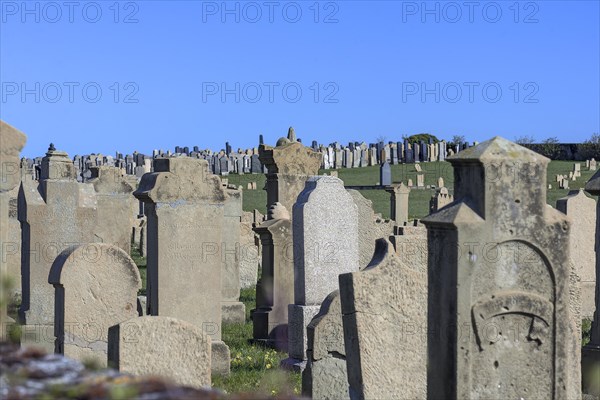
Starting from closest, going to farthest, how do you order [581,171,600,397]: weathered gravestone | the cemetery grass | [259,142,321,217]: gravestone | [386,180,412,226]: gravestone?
1. [581,171,600,397]: weathered gravestone
2. [259,142,321,217]: gravestone
3. [386,180,412,226]: gravestone
4. the cemetery grass

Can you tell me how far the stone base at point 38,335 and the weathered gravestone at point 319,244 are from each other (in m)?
3.19

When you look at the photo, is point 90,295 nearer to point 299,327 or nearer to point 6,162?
point 299,327

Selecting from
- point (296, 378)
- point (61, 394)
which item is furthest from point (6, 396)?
point (296, 378)

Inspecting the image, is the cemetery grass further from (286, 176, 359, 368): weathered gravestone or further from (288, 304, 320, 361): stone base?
(286, 176, 359, 368): weathered gravestone

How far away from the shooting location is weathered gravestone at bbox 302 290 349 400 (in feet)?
32.2

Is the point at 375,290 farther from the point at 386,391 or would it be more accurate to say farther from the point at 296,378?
the point at 296,378

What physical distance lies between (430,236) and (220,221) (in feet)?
17.2

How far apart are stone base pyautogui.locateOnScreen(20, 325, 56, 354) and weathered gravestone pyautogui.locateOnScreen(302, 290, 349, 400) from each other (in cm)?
448

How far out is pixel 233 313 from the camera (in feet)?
55.2

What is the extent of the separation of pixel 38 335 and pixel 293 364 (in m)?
4.12

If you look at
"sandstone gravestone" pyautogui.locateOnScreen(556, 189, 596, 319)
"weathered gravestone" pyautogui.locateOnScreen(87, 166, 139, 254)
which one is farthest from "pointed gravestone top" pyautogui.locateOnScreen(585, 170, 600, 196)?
"weathered gravestone" pyautogui.locateOnScreen(87, 166, 139, 254)

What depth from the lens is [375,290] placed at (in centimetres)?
842

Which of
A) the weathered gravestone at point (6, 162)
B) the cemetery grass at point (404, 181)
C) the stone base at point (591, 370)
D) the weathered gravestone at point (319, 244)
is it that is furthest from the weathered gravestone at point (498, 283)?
the cemetery grass at point (404, 181)

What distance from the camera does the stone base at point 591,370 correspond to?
1082 cm
